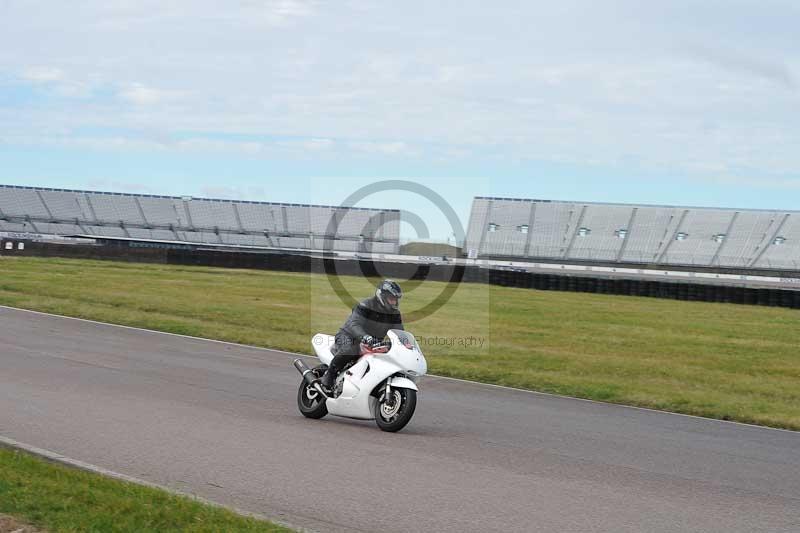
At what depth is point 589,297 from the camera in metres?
35.2

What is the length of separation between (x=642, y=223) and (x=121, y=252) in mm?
38194

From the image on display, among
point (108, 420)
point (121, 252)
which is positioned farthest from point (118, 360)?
point (121, 252)

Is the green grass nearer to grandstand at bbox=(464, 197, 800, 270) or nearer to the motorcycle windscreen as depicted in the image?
the motorcycle windscreen

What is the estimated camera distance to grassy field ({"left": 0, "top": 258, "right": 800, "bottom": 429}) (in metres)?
15.6

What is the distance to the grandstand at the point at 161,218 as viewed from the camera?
6912 centimetres

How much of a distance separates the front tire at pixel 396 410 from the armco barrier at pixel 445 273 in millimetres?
25570

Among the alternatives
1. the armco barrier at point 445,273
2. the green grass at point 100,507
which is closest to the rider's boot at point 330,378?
the green grass at point 100,507

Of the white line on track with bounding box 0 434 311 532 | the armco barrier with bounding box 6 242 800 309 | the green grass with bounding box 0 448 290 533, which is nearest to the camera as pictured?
the green grass with bounding box 0 448 290 533

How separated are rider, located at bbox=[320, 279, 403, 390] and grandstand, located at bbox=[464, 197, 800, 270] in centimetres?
5490

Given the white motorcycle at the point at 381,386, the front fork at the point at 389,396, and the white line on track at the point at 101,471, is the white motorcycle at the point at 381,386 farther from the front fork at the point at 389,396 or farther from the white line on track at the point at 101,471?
the white line on track at the point at 101,471

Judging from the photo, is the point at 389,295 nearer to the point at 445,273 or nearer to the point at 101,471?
the point at 101,471

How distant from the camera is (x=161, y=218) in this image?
235 feet

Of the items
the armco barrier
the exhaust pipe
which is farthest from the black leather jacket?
the armco barrier

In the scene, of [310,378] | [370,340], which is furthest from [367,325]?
[310,378]
